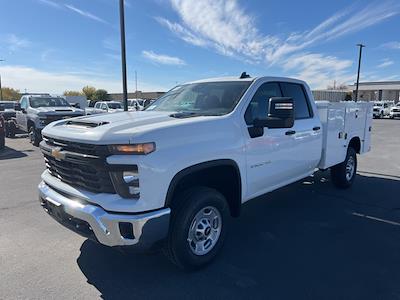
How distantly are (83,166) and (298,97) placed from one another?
3.35 meters

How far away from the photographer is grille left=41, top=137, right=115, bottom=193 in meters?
2.87

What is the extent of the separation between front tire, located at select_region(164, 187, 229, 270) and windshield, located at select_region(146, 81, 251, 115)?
1.02 m

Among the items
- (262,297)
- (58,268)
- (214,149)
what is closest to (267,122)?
(214,149)

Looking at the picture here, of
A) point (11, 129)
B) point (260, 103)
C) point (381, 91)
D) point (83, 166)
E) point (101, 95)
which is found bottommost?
point (11, 129)

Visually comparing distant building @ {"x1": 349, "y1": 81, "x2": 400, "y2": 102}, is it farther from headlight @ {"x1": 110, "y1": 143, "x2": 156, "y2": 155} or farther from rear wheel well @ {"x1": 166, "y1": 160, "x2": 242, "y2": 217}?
headlight @ {"x1": 110, "y1": 143, "x2": 156, "y2": 155}

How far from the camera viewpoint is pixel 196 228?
339 centimetres

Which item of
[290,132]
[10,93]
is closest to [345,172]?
[290,132]

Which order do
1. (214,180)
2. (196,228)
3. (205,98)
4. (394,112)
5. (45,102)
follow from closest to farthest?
(196,228) → (214,180) → (205,98) → (45,102) → (394,112)

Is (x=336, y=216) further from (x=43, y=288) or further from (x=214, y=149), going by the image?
(x=43, y=288)

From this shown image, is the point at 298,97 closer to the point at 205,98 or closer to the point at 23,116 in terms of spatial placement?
the point at 205,98

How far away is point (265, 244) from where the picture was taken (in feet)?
13.3

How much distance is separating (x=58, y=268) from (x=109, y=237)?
1.05 m

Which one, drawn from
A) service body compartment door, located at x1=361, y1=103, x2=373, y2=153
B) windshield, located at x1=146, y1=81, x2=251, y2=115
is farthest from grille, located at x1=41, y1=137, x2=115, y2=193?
service body compartment door, located at x1=361, y1=103, x2=373, y2=153

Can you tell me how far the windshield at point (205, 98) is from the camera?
13.0 feet
